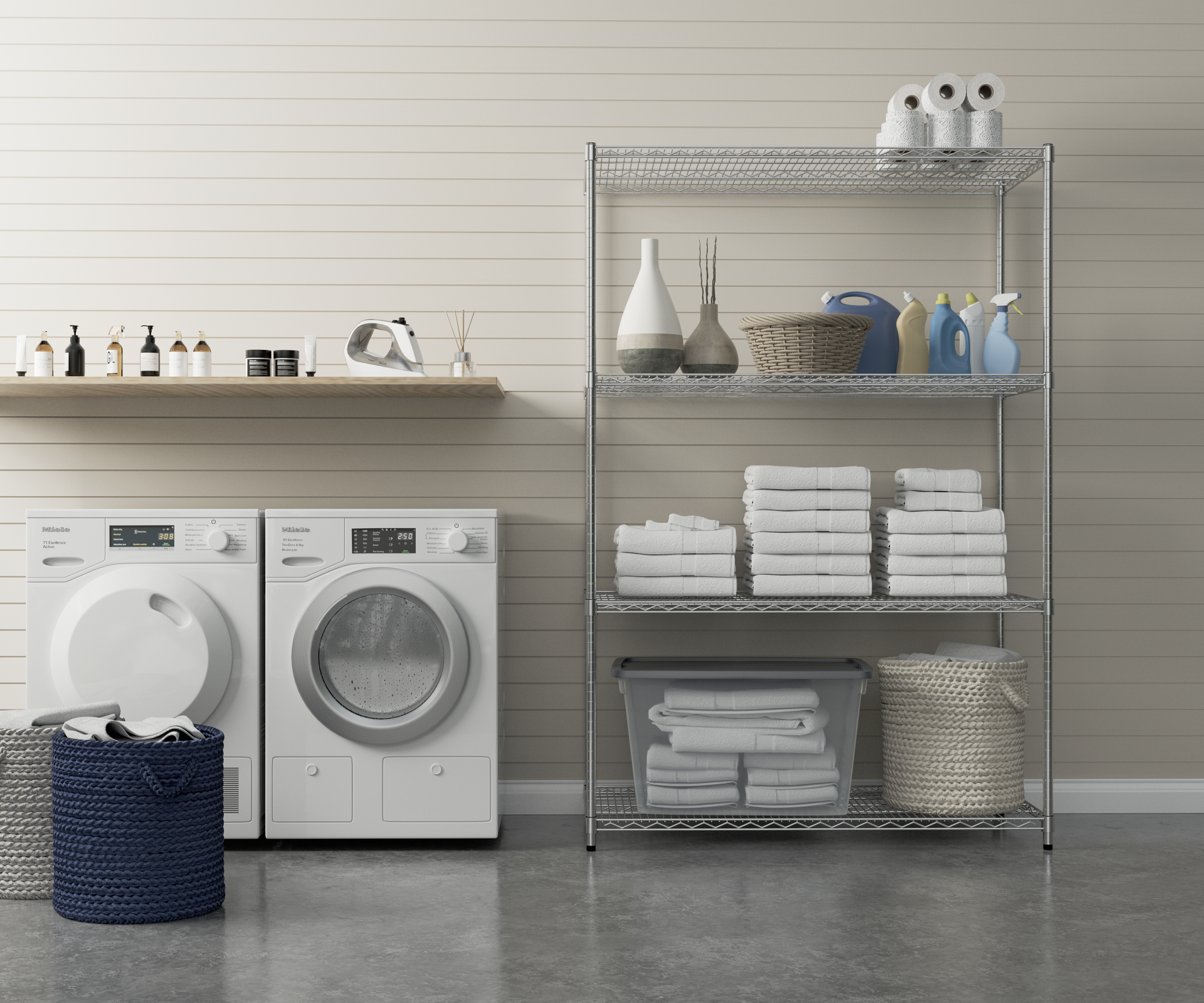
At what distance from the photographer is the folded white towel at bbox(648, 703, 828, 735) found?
293 centimetres

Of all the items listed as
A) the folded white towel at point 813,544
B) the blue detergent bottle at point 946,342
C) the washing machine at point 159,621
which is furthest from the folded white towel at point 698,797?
the blue detergent bottle at point 946,342

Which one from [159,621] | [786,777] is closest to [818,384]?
[786,777]

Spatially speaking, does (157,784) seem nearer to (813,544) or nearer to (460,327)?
(460,327)

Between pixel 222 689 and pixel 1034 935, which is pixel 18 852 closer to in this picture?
pixel 222 689

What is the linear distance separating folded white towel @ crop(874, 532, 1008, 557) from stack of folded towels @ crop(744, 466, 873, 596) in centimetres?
10

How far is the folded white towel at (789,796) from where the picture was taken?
295cm

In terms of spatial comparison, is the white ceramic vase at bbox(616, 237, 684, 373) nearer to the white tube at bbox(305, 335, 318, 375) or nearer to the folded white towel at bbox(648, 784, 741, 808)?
the white tube at bbox(305, 335, 318, 375)

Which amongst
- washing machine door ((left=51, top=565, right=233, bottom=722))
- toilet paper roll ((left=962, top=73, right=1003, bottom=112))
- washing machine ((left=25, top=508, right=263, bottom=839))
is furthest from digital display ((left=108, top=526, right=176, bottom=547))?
toilet paper roll ((left=962, top=73, right=1003, bottom=112))

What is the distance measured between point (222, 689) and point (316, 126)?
66.4 inches

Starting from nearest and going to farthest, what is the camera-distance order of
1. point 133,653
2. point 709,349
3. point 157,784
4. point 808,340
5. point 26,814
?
point 157,784 → point 26,814 → point 133,653 → point 808,340 → point 709,349

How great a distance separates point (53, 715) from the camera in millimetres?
2564

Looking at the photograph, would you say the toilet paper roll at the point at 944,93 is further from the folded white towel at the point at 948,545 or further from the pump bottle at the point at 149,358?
the pump bottle at the point at 149,358

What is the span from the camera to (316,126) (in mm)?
3324

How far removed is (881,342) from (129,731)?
2.18 metres
